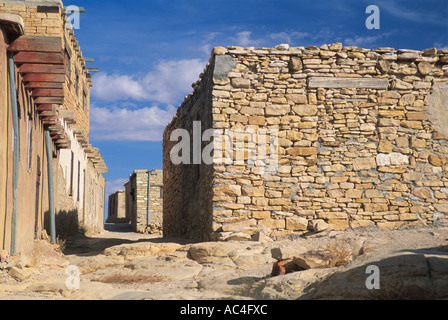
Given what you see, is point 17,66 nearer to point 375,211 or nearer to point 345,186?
point 345,186

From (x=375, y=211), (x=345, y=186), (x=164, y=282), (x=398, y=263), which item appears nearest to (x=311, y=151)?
(x=345, y=186)

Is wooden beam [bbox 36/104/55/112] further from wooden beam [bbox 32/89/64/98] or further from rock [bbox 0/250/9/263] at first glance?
rock [bbox 0/250/9/263]

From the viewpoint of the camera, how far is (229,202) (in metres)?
9.56

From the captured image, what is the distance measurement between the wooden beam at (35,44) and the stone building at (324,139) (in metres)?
3.27

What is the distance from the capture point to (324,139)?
9.89 meters

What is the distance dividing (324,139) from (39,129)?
5829 millimetres

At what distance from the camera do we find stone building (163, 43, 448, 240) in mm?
9648

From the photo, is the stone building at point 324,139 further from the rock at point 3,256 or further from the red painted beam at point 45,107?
the rock at point 3,256

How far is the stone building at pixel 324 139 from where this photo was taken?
965 centimetres

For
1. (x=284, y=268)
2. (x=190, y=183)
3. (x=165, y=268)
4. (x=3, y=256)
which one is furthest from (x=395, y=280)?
(x=190, y=183)

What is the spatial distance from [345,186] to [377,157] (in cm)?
89

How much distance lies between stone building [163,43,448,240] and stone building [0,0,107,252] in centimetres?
333

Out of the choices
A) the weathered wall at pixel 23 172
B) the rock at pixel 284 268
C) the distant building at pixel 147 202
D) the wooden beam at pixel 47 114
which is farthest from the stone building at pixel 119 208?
the rock at pixel 284 268

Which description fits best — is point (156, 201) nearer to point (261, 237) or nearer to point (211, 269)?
point (261, 237)
